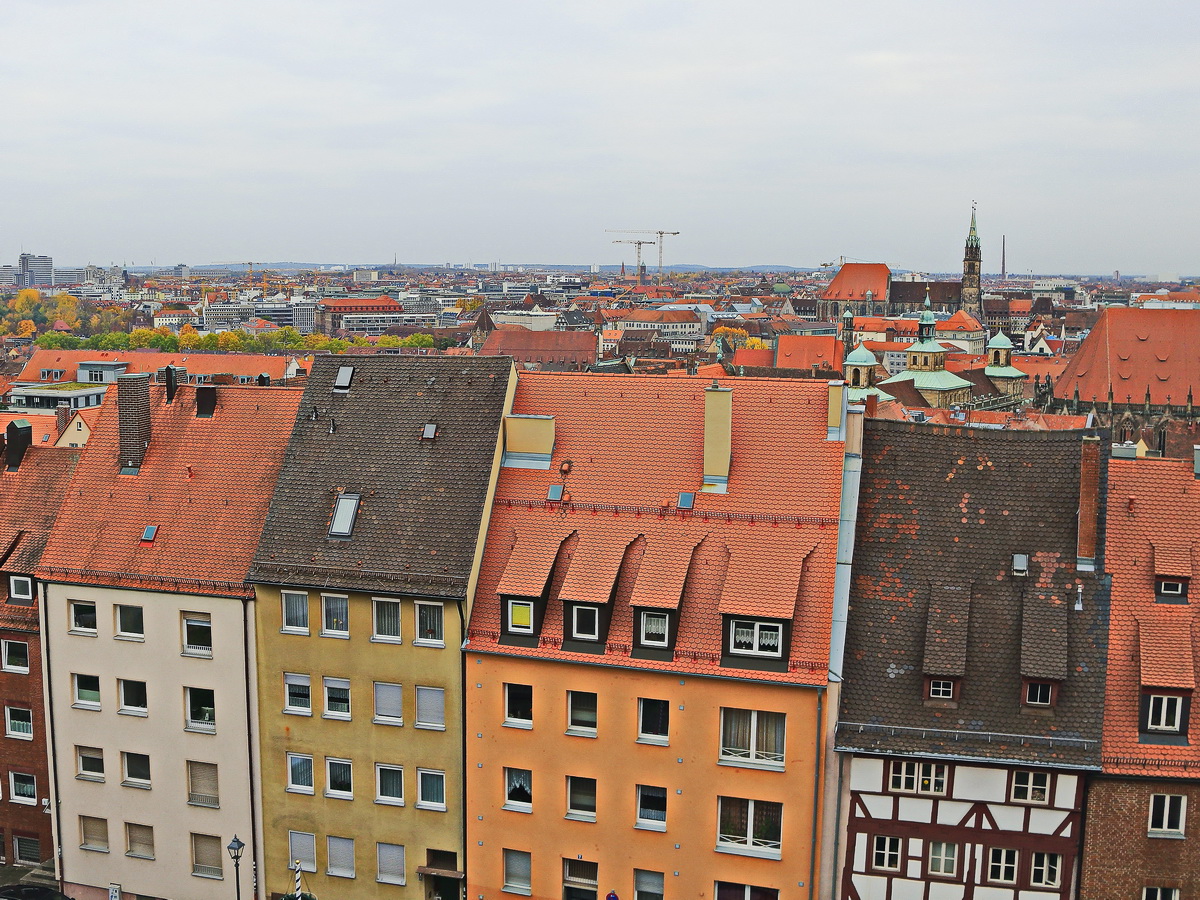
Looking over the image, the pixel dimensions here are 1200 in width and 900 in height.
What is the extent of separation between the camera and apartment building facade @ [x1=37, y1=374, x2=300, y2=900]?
3381cm

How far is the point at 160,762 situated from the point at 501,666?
11.8 meters

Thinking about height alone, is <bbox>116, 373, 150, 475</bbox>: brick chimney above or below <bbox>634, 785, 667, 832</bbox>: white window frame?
above

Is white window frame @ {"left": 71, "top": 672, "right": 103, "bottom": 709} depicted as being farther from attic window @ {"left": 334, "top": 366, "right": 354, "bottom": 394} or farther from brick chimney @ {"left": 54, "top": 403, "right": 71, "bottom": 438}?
brick chimney @ {"left": 54, "top": 403, "right": 71, "bottom": 438}

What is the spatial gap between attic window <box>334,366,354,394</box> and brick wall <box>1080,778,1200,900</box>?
23.9m

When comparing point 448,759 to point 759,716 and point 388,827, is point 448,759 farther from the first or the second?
point 759,716

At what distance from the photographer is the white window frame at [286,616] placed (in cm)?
3281

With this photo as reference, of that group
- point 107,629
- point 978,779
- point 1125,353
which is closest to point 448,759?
point 107,629

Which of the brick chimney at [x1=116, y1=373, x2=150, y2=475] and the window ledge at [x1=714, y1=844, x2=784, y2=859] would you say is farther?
the brick chimney at [x1=116, y1=373, x2=150, y2=475]

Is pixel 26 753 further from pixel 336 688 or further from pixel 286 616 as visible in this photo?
pixel 336 688

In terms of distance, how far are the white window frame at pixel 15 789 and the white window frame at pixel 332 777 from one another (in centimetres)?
1178

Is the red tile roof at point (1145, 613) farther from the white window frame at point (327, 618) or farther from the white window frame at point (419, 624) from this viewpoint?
the white window frame at point (327, 618)

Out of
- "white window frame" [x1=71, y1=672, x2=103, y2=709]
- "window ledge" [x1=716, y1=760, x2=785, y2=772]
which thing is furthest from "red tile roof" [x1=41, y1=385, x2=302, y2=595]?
"window ledge" [x1=716, y1=760, x2=785, y2=772]

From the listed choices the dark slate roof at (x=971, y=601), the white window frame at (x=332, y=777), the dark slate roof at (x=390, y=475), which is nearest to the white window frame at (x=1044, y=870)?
the dark slate roof at (x=971, y=601)

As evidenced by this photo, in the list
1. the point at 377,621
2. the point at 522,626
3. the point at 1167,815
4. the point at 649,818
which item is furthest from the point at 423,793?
the point at 1167,815
